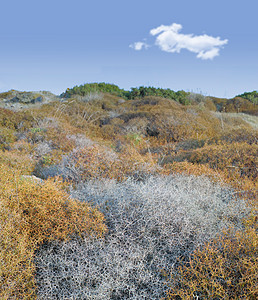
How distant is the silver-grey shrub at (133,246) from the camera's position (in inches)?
89.7

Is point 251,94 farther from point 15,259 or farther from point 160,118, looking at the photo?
point 15,259

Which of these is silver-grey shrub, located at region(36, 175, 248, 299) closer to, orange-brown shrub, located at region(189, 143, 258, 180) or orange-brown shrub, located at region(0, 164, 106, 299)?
orange-brown shrub, located at region(0, 164, 106, 299)

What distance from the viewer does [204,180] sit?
13.7ft

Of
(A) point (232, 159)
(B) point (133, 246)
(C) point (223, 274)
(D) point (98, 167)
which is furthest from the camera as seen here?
(A) point (232, 159)

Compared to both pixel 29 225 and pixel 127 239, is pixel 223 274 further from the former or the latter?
pixel 29 225

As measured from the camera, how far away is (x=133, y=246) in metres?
2.65

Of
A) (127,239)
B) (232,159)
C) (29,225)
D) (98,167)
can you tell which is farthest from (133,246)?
(232,159)

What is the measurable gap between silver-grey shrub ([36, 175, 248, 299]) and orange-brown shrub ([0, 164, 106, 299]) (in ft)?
0.41

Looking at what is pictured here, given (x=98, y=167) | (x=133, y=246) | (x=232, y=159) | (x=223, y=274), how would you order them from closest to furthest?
(x=223, y=274) → (x=133, y=246) → (x=98, y=167) → (x=232, y=159)

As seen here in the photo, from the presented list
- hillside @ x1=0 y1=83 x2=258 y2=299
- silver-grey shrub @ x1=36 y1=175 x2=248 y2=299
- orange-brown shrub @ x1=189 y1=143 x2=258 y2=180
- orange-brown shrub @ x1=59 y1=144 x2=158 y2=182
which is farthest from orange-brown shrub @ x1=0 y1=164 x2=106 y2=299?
orange-brown shrub @ x1=189 y1=143 x2=258 y2=180

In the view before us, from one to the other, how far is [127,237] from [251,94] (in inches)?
1052

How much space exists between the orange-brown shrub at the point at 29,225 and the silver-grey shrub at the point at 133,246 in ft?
0.41

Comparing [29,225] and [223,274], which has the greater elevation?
[29,225]

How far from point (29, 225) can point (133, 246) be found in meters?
1.10
